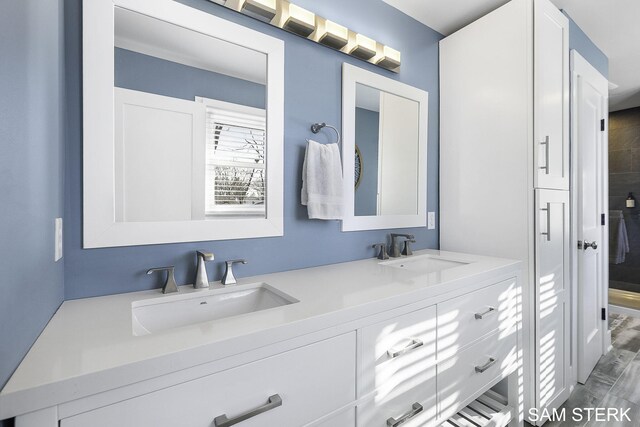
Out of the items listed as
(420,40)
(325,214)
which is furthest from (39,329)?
(420,40)

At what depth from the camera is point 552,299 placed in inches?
69.5

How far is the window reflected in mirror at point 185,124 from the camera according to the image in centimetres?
107

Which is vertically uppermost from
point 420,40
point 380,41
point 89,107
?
point 420,40

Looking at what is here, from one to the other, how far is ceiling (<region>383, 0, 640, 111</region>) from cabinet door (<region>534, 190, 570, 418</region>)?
117 centimetres

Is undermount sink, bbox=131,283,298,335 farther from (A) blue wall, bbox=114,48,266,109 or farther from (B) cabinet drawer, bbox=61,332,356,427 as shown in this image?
(A) blue wall, bbox=114,48,266,109

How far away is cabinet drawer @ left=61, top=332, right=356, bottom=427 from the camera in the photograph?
0.62 metres

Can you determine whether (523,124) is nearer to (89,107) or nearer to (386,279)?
(386,279)

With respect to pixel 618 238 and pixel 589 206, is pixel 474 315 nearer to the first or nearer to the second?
pixel 589 206

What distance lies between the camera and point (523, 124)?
1.67 metres

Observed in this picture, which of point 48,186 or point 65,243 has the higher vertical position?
point 48,186

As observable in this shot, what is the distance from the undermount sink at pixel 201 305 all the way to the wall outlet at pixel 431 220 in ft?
4.16

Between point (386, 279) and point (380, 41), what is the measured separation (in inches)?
53.1

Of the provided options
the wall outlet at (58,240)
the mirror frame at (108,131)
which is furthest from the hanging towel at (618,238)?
the wall outlet at (58,240)
